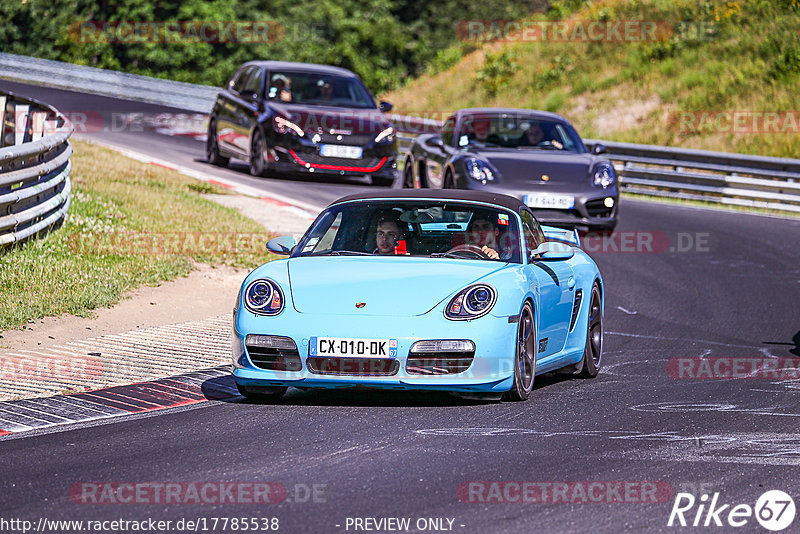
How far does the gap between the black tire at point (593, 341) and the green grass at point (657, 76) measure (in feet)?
62.0

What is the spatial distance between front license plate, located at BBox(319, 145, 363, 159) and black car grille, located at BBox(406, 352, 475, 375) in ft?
41.3

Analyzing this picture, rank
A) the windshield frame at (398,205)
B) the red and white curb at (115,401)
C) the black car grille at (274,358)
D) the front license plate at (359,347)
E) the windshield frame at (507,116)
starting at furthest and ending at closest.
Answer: the windshield frame at (507,116) → the windshield frame at (398,205) → the black car grille at (274,358) → the front license plate at (359,347) → the red and white curb at (115,401)

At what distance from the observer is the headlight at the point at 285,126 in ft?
65.1

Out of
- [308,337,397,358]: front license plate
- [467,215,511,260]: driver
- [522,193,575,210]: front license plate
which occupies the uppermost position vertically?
[467,215,511,260]: driver

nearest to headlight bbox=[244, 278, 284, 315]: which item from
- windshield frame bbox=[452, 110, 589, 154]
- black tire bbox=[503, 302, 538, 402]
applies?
black tire bbox=[503, 302, 538, 402]

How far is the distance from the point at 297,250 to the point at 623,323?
4423 millimetres

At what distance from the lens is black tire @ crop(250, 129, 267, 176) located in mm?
20516

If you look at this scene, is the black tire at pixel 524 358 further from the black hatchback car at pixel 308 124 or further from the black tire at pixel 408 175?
the black hatchback car at pixel 308 124

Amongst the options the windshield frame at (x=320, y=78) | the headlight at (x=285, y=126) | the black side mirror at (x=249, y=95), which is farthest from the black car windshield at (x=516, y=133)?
the black side mirror at (x=249, y=95)

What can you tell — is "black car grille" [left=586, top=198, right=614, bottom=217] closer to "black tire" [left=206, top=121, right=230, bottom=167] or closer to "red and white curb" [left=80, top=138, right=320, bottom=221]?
"red and white curb" [left=80, top=138, right=320, bottom=221]

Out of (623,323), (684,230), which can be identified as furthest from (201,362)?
(684,230)

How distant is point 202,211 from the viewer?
1675 centimetres

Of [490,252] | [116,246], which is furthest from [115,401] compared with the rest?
[116,246]

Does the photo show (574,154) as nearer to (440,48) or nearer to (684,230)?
(684,230)
